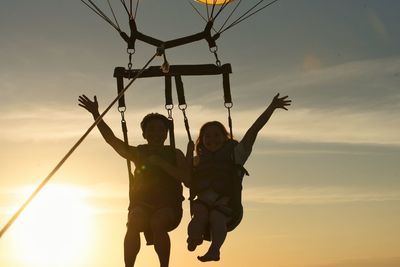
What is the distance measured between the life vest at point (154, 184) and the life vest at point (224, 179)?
309mm

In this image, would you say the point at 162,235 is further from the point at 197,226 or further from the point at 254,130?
the point at 254,130

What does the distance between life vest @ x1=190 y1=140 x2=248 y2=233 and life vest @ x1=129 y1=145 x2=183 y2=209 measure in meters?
0.31

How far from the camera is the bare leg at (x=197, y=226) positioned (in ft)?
29.0

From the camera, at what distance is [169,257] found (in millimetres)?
8852

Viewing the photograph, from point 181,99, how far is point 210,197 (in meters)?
1.56

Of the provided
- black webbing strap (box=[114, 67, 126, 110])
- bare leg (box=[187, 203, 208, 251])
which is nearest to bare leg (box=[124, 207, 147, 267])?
bare leg (box=[187, 203, 208, 251])

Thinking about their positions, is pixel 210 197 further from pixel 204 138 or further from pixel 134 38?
pixel 134 38

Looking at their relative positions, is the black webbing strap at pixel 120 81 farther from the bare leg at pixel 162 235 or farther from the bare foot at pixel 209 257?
the bare foot at pixel 209 257

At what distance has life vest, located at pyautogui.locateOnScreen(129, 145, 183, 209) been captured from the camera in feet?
30.0

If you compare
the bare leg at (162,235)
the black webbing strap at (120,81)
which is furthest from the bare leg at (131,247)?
the black webbing strap at (120,81)

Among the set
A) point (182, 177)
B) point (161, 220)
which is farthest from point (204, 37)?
point (161, 220)

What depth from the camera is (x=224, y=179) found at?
9.37 meters

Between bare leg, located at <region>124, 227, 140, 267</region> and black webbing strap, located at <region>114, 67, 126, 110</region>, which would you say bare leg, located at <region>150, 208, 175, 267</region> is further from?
black webbing strap, located at <region>114, 67, 126, 110</region>

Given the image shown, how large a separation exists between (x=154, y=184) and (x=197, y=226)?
895 millimetres
